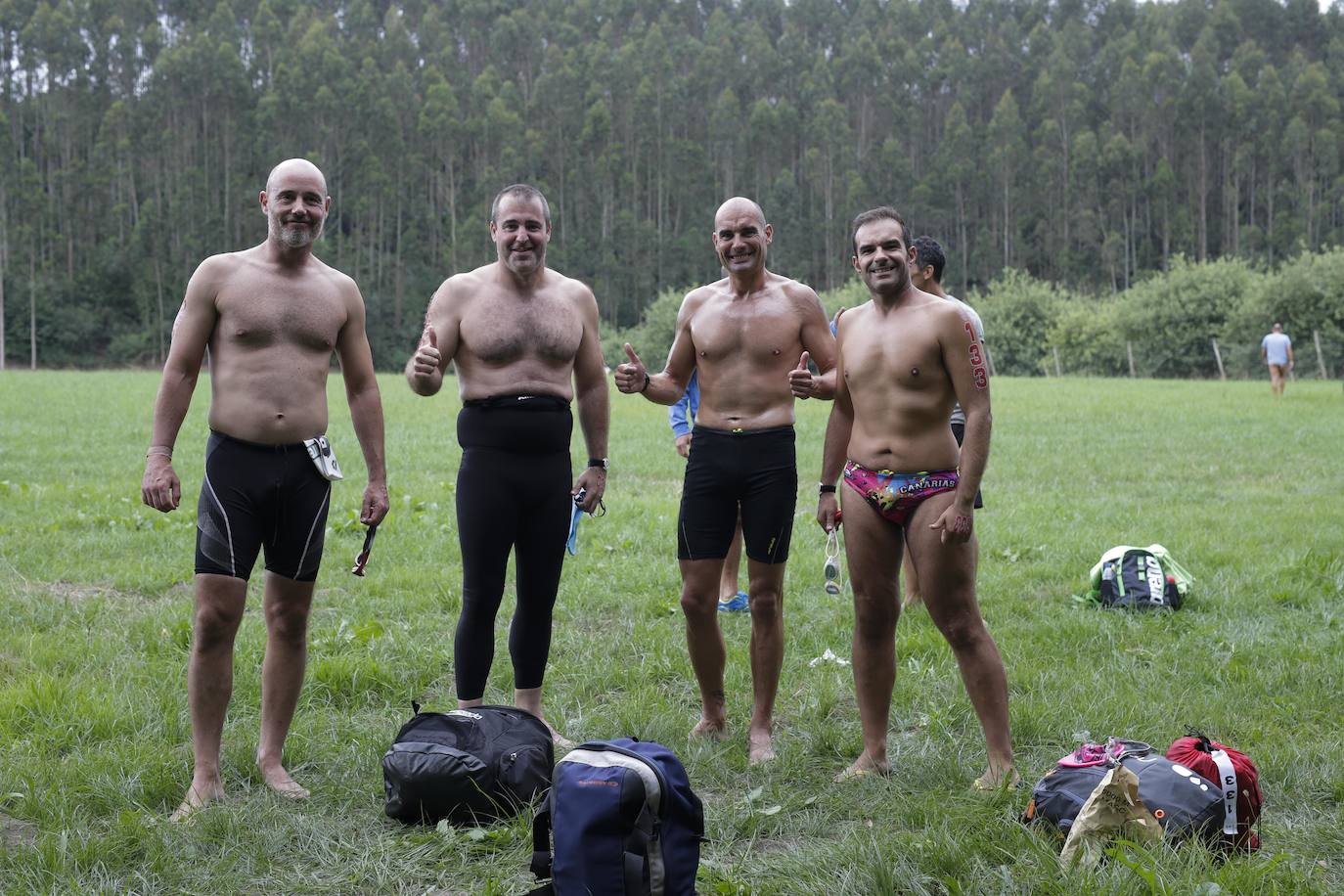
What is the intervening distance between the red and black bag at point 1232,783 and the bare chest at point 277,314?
370cm

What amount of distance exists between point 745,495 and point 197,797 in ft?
8.58

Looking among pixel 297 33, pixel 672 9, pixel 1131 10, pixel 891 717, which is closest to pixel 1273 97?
pixel 1131 10

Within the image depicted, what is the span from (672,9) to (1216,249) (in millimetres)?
62056

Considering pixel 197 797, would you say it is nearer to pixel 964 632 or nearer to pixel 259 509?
pixel 259 509

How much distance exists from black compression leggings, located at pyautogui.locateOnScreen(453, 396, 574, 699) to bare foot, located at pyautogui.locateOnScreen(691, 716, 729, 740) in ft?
2.95

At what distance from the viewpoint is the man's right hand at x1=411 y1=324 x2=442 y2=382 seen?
4.95m

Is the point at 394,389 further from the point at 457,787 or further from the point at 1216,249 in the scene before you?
the point at 1216,249

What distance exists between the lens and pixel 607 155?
90312 mm

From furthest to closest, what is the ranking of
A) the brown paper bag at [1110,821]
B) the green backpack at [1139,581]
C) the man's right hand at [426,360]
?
the green backpack at [1139,581] → the man's right hand at [426,360] → the brown paper bag at [1110,821]

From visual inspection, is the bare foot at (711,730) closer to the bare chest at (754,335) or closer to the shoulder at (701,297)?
the bare chest at (754,335)

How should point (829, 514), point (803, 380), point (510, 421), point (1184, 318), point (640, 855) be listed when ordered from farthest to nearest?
point (1184, 318)
point (829, 514)
point (510, 421)
point (803, 380)
point (640, 855)

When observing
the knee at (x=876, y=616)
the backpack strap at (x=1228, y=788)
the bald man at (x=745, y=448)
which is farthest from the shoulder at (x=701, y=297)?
the backpack strap at (x=1228, y=788)

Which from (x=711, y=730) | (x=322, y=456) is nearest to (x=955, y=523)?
(x=711, y=730)

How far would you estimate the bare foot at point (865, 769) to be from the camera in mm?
4824
